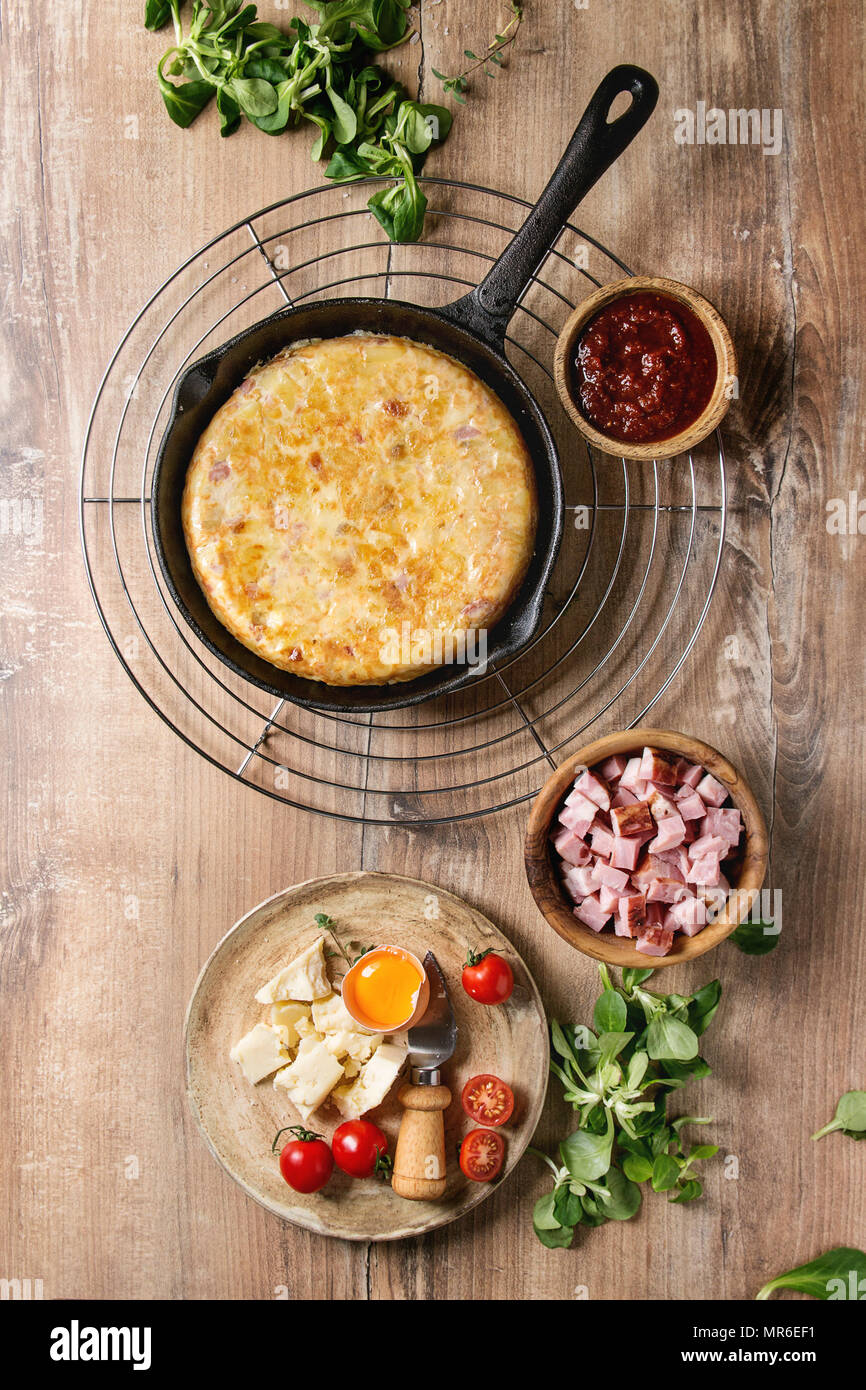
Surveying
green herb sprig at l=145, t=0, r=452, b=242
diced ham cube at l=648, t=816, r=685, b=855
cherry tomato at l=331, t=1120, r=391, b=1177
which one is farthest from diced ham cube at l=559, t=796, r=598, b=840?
green herb sprig at l=145, t=0, r=452, b=242

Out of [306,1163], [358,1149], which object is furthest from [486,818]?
[306,1163]

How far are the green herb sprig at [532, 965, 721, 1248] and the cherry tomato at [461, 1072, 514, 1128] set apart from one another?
21 cm

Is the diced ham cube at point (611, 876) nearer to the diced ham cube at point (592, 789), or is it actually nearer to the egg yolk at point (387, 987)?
the diced ham cube at point (592, 789)

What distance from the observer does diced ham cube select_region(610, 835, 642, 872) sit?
3012mm

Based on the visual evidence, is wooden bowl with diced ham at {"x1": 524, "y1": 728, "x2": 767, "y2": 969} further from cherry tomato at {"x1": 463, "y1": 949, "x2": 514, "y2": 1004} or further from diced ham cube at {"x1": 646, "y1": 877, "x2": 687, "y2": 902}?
cherry tomato at {"x1": 463, "y1": 949, "x2": 514, "y2": 1004}

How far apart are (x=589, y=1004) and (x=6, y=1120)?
6.74 feet

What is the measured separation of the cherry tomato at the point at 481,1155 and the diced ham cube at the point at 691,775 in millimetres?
1297

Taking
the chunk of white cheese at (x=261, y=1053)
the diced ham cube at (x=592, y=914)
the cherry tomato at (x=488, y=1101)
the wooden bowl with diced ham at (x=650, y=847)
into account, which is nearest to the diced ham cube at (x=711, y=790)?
the wooden bowl with diced ham at (x=650, y=847)

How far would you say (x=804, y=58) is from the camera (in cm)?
339

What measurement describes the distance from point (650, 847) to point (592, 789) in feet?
0.83

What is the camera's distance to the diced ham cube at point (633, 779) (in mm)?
3039

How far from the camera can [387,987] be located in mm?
3225
